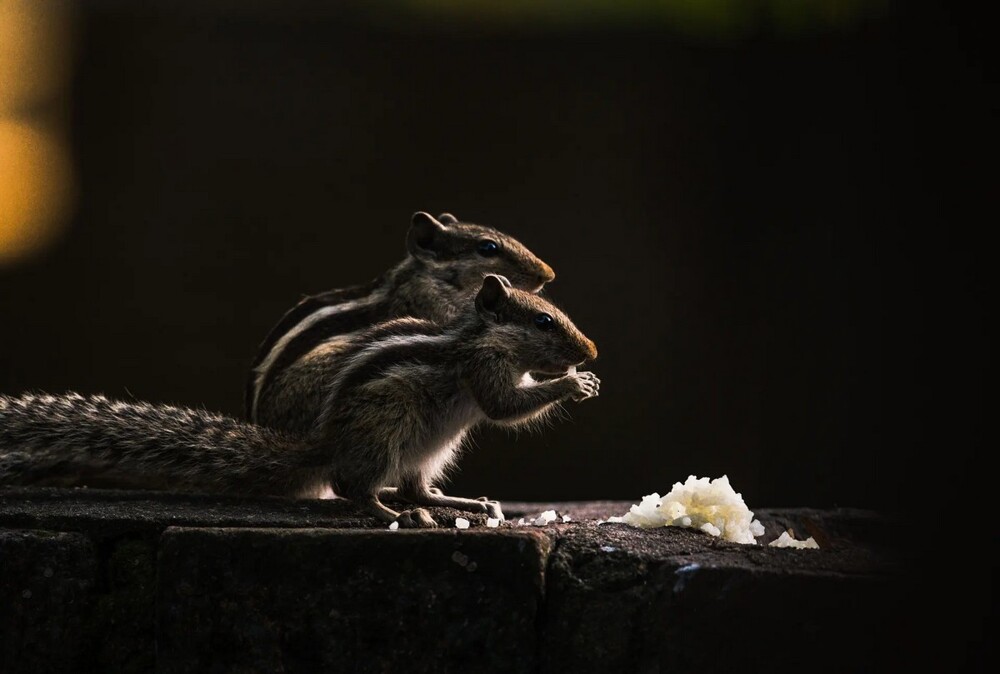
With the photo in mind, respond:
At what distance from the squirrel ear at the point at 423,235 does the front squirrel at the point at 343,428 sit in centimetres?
106

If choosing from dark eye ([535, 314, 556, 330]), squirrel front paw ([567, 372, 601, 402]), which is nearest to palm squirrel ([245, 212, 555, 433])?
dark eye ([535, 314, 556, 330])

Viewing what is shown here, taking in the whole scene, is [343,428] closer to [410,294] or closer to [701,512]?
[701,512]

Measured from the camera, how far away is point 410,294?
472 centimetres

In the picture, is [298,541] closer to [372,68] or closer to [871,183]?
[871,183]

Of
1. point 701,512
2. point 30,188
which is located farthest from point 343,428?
point 30,188

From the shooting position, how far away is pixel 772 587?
2.68 metres

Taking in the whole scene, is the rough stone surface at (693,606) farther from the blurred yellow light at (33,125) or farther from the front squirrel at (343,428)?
the blurred yellow light at (33,125)

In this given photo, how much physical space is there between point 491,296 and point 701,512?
991 mm

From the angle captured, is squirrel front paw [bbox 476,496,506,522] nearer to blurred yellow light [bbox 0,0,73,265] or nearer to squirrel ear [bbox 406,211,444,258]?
squirrel ear [bbox 406,211,444,258]

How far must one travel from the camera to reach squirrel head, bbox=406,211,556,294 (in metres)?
4.84

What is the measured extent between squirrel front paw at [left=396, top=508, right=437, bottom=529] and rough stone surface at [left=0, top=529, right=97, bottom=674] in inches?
32.7

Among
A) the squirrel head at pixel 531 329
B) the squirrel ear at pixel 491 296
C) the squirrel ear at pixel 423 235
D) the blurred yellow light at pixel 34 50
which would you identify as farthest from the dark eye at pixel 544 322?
the blurred yellow light at pixel 34 50

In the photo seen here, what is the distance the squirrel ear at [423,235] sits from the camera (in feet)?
15.9

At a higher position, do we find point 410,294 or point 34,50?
point 34,50
